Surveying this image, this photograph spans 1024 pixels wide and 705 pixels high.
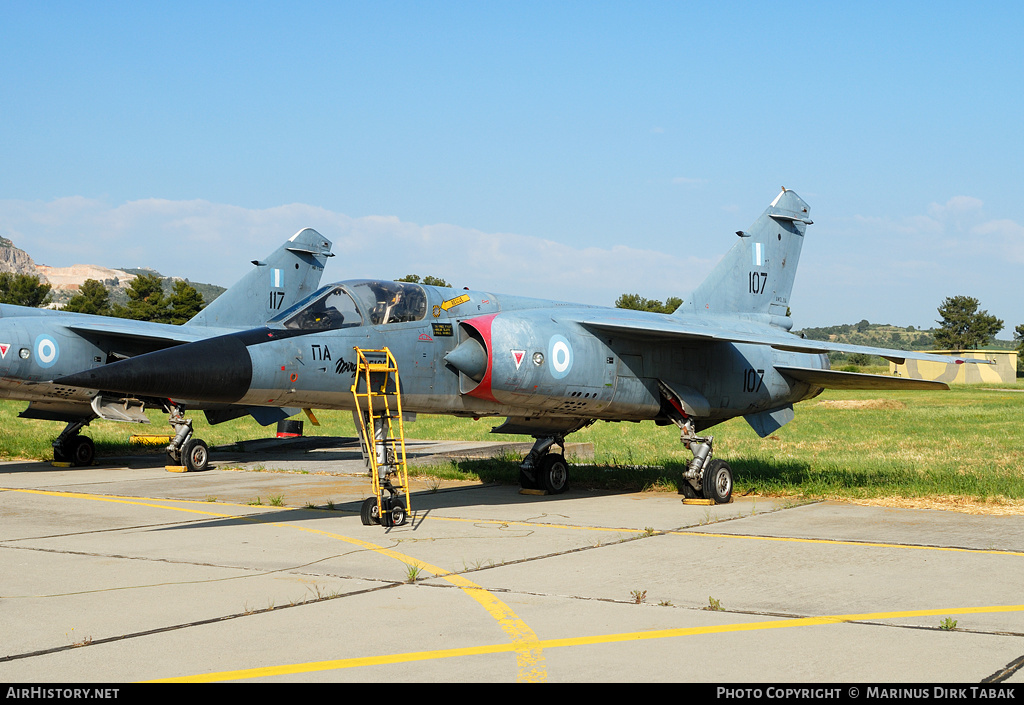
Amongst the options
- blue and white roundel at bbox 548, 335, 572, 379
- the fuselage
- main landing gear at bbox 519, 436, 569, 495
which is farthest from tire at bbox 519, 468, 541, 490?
blue and white roundel at bbox 548, 335, 572, 379

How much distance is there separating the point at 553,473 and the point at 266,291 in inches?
452

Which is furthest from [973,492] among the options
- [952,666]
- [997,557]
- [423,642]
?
[423,642]

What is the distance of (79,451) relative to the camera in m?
19.5

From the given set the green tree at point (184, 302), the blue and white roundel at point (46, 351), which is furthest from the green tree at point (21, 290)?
the blue and white roundel at point (46, 351)

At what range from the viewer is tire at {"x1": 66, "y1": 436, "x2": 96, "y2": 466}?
19.5m

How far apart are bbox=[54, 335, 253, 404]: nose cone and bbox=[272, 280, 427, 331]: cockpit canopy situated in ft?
3.23

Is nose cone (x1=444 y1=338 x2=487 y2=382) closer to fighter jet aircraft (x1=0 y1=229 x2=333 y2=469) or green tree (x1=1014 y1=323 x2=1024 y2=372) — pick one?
fighter jet aircraft (x1=0 y1=229 x2=333 y2=469)

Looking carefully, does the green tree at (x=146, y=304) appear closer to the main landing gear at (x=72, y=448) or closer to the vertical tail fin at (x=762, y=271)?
the main landing gear at (x=72, y=448)

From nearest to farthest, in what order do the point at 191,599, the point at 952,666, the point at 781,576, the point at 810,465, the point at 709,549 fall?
the point at 952,666 → the point at 191,599 → the point at 781,576 → the point at 709,549 → the point at 810,465

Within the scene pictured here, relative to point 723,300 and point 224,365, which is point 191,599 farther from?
point 723,300

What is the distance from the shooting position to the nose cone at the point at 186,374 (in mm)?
8375

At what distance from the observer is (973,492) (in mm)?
12719

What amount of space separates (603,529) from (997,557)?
3.95 m

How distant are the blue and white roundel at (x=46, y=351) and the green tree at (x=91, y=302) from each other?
A: 71.6 metres
